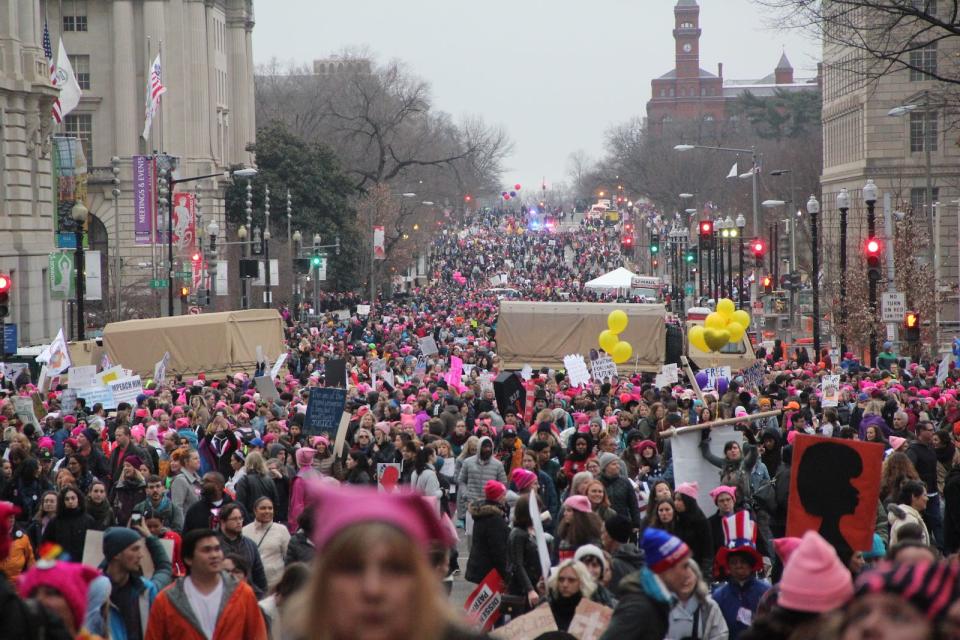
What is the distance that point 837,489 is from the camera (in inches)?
403

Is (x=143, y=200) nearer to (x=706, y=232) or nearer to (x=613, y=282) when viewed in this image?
(x=706, y=232)

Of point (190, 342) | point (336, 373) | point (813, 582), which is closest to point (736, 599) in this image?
point (813, 582)

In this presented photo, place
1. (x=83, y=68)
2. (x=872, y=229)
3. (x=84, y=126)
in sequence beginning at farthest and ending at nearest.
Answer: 1. (x=83, y=68)
2. (x=84, y=126)
3. (x=872, y=229)

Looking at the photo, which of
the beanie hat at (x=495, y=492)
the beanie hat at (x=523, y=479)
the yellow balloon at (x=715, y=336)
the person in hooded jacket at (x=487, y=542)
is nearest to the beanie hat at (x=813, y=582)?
the person in hooded jacket at (x=487, y=542)

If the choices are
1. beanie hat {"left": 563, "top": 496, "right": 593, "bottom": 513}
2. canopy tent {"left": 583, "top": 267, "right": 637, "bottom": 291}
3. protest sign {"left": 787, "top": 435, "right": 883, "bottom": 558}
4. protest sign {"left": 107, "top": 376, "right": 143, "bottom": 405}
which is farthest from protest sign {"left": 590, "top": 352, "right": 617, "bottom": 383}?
canopy tent {"left": 583, "top": 267, "right": 637, "bottom": 291}

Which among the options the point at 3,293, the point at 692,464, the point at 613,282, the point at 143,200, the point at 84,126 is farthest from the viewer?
the point at 84,126

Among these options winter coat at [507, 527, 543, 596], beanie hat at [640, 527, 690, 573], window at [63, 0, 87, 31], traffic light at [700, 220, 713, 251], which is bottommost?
winter coat at [507, 527, 543, 596]

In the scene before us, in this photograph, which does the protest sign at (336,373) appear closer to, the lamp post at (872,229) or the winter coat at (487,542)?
the lamp post at (872,229)

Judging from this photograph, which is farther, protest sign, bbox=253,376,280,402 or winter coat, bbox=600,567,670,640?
protest sign, bbox=253,376,280,402

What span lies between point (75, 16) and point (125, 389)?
204ft

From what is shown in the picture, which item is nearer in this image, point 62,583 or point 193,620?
point 62,583

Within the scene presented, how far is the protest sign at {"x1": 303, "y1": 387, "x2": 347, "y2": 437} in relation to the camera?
19203 millimetres

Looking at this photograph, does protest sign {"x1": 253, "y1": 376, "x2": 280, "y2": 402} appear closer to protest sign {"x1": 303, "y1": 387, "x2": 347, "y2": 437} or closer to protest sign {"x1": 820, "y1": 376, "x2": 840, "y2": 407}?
protest sign {"x1": 820, "y1": 376, "x2": 840, "y2": 407}

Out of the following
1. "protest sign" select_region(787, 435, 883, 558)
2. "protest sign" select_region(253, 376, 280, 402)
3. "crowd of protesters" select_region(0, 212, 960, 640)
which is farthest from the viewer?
"protest sign" select_region(253, 376, 280, 402)
